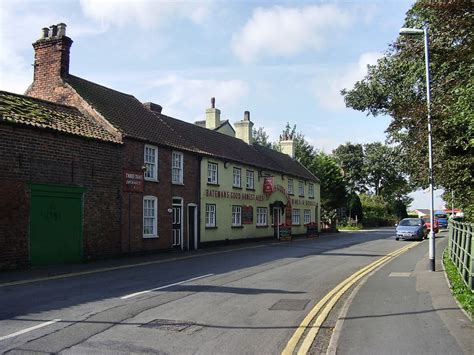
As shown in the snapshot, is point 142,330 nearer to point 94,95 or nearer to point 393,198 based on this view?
point 94,95

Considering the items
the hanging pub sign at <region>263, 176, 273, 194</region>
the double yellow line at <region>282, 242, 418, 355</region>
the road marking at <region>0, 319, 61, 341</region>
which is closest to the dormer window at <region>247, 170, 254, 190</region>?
the hanging pub sign at <region>263, 176, 273, 194</region>

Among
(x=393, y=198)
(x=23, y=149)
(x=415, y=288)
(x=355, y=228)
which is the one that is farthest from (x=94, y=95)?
(x=393, y=198)

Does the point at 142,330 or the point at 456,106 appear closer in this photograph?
the point at 142,330

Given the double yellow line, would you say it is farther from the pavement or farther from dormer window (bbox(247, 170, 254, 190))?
dormer window (bbox(247, 170, 254, 190))

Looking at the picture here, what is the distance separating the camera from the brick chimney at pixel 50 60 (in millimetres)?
21375

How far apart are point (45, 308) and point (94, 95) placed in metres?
15.4

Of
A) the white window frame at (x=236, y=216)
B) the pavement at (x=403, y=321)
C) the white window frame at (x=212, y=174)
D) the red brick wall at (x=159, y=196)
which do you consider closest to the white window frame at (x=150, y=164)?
the red brick wall at (x=159, y=196)

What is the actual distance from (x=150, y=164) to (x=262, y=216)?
564 inches

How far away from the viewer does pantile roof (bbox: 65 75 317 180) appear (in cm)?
2191

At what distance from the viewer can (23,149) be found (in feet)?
51.3

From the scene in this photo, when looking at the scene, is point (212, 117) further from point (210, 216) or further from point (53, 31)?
point (53, 31)

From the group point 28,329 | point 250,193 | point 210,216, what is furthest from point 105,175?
point 250,193

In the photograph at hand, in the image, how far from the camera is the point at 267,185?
34781mm

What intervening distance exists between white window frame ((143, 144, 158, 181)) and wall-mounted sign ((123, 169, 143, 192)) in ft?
1.61
